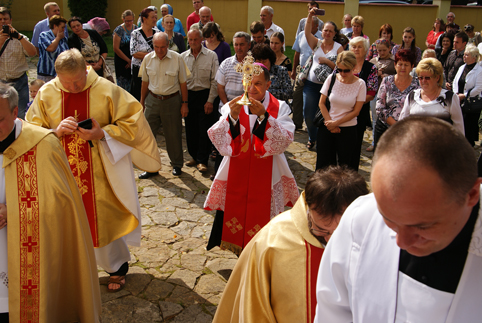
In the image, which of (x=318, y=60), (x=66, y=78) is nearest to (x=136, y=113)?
(x=66, y=78)

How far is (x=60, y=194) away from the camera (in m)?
3.08

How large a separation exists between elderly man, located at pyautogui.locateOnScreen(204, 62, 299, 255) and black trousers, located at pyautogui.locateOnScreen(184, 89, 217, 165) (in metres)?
2.85

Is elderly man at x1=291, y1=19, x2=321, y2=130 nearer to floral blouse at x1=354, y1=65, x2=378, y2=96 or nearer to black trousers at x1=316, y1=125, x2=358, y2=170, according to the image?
floral blouse at x1=354, y1=65, x2=378, y2=96

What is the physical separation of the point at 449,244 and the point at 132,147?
3278 millimetres

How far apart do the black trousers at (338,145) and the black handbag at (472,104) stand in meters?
2.94

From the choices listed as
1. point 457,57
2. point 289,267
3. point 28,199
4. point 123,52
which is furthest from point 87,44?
point 457,57

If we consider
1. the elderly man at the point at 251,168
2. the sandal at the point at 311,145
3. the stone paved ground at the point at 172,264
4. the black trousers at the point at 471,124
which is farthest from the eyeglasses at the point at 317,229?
the black trousers at the point at 471,124

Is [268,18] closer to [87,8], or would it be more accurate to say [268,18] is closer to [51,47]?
[51,47]

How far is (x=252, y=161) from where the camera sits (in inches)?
171

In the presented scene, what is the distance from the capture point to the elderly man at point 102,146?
13.4 ft

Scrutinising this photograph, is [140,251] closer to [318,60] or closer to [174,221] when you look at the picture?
[174,221]

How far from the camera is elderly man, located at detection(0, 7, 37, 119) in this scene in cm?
757

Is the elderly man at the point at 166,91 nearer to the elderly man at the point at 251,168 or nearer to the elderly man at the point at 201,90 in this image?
the elderly man at the point at 201,90

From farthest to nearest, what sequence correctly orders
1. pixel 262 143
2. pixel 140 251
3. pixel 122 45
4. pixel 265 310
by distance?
pixel 122 45 < pixel 140 251 < pixel 262 143 < pixel 265 310
